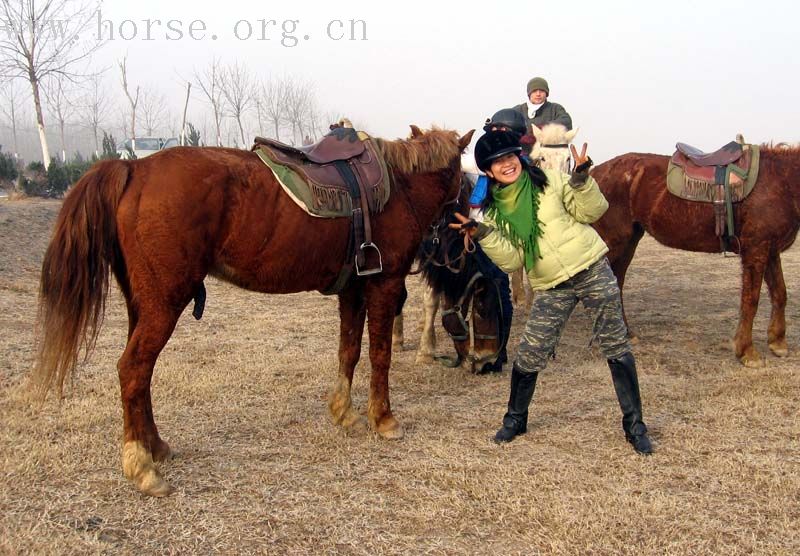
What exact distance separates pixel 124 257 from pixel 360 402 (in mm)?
2067

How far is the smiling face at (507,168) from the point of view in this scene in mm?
3326

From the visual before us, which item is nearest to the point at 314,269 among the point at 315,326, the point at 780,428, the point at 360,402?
the point at 360,402

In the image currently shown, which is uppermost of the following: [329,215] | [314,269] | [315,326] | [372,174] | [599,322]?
[372,174]

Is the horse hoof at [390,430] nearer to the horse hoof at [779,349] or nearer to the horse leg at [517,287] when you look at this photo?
the horse hoof at [779,349]

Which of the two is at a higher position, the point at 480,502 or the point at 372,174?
the point at 372,174

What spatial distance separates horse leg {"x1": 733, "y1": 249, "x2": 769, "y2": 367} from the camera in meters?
5.21

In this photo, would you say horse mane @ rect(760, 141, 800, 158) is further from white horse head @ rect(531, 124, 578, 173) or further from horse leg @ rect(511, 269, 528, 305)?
horse leg @ rect(511, 269, 528, 305)

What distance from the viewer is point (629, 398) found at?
3.54 metres

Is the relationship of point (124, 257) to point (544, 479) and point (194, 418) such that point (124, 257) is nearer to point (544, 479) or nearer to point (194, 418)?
point (194, 418)

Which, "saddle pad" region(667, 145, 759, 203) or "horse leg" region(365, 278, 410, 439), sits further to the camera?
"saddle pad" region(667, 145, 759, 203)

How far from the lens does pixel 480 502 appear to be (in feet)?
9.45

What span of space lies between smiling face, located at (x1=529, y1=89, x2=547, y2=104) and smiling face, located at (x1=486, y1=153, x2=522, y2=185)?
451cm

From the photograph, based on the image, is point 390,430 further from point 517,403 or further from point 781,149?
point 781,149

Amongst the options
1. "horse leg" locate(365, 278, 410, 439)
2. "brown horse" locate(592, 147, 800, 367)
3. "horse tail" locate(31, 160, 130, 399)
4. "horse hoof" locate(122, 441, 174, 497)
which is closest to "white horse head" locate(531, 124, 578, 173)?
"brown horse" locate(592, 147, 800, 367)
